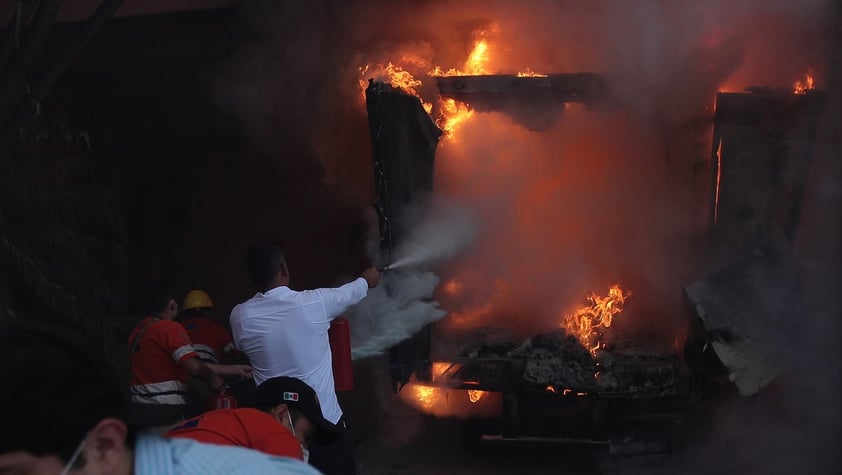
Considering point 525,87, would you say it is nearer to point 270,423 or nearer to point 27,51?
point 27,51

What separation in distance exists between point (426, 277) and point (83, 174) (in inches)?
181

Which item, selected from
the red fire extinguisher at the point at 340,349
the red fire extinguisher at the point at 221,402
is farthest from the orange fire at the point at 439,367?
the red fire extinguisher at the point at 221,402

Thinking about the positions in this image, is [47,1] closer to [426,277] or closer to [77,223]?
[77,223]

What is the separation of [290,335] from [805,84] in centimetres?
456

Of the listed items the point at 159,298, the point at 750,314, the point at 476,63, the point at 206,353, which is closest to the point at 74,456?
the point at 159,298

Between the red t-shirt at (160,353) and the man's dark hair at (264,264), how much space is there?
1031 millimetres

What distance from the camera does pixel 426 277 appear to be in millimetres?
6012

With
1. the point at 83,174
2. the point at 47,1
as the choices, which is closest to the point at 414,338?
the point at 47,1

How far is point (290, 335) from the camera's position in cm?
397

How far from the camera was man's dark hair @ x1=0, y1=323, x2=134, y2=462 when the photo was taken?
1435 millimetres

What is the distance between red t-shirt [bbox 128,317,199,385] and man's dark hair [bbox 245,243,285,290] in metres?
1.03

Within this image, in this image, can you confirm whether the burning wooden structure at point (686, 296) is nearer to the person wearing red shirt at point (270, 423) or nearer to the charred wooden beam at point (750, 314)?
the charred wooden beam at point (750, 314)

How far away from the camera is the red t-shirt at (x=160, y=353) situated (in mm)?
4812

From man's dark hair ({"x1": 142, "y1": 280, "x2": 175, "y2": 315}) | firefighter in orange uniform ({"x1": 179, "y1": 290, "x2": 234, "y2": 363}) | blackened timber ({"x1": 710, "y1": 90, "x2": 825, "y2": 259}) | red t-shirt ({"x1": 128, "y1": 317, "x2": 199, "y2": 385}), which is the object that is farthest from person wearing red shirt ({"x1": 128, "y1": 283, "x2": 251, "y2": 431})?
blackened timber ({"x1": 710, "y1": 90, "x2": 825, "y2": 259})
